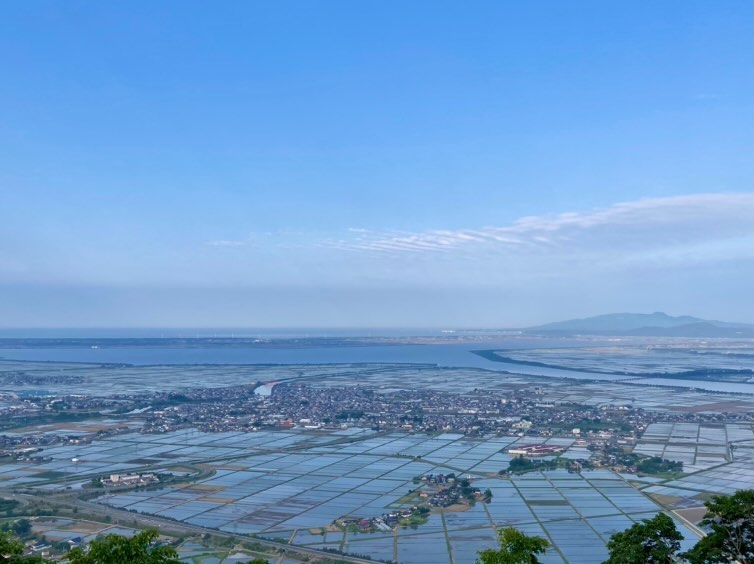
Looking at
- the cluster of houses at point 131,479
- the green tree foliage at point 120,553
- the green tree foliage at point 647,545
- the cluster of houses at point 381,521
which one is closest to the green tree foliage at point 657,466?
the cluster of houses at point 381,521

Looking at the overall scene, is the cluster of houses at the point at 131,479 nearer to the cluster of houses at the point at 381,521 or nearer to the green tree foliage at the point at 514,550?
the cluster of houses at the point at 381,521

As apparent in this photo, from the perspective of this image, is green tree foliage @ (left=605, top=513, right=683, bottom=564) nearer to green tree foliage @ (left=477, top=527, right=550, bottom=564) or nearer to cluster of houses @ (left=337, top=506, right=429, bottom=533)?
green tree foliage @ (left=477, top=527, right=550, bottom=564)

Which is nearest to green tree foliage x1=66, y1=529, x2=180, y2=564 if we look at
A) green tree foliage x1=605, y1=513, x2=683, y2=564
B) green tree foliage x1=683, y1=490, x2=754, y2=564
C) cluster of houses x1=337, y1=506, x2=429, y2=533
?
green tree foliage x1=605, y1=513, x2=683, y2=564

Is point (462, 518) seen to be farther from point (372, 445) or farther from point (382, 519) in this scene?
point (372, 445)

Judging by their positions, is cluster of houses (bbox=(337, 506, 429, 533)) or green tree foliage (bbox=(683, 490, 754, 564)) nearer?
green tree foliage (bbox=(683, 490, 754, 564))

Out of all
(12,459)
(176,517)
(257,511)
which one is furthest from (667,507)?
(12,459)
